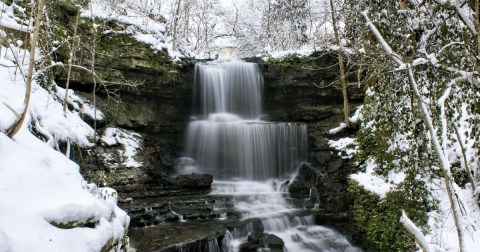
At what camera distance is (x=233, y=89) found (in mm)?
14836

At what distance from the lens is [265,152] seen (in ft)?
43.6

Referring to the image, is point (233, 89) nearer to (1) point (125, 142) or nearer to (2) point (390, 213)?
(1) point (125, 142)

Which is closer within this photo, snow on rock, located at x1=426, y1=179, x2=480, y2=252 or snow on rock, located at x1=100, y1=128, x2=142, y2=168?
snow on rock, located at x1=426, y1=179, x2=480, y2=252

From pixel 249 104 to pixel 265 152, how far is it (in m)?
2.84

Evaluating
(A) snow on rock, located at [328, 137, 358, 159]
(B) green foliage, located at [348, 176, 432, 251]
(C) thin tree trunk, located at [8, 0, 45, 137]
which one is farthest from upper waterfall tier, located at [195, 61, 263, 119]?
(C) thin tree trunk, located at [8, 0, 45, 137]

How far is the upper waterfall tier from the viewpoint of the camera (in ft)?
47.4

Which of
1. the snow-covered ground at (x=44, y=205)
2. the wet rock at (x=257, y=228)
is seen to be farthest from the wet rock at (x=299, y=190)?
the snow-covered ground at (x=44, y=205)

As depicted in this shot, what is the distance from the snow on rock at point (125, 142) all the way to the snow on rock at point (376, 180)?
7.46m

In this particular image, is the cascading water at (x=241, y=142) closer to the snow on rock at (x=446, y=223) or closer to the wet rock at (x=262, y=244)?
the wet rock at (x=262, y=244)

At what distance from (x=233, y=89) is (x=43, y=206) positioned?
478 inches

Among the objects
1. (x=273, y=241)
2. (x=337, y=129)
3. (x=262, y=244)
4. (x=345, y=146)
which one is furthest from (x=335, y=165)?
(x=262, y=244)

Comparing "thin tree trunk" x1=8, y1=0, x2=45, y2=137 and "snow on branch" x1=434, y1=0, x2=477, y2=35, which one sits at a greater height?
"snow on branch" x1=434, y1=0, x2=477, y2=35

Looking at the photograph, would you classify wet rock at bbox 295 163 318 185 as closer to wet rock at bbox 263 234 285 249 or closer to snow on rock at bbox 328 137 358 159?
snow on rock at bbox 328 137 358 159

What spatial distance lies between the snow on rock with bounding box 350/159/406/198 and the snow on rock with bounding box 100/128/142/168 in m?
7.46
